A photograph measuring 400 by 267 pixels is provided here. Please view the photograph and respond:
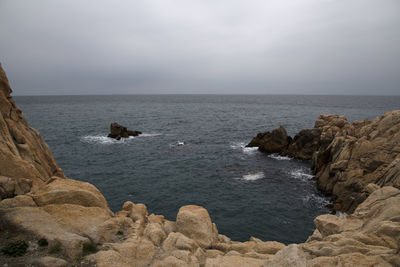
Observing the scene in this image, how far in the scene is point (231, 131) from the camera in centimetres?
8312

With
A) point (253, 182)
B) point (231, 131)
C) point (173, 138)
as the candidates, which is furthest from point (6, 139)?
point (231, 131)

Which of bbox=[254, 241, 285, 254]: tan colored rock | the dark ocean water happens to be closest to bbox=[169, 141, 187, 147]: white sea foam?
the dark ocean water

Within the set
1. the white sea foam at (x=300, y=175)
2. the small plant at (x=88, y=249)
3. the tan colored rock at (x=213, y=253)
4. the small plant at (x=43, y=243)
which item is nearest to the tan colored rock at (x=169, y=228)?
the tan colored rock at (x=213, y=253)

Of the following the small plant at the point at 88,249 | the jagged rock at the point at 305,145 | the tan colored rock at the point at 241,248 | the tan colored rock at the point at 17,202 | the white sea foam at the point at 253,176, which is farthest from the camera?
the jagged rock at the point at 305,145

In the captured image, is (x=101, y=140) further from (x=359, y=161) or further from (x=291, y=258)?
(x=291, y=258)

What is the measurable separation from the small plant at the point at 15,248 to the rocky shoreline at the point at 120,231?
41 mm

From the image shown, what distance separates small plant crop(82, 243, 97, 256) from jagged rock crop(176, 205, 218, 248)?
618cm

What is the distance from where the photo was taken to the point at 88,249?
12.8 metres

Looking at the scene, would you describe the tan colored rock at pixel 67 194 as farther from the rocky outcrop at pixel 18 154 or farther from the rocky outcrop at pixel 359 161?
the rocky outcrop at pixel 359 161

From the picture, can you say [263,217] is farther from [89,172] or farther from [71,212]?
[89,172]

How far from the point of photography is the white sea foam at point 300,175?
132 ft

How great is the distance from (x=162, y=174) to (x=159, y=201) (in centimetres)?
963

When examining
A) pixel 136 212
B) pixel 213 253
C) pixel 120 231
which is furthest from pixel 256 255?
pixel 136 212

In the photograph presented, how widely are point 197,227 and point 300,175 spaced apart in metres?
30.4
